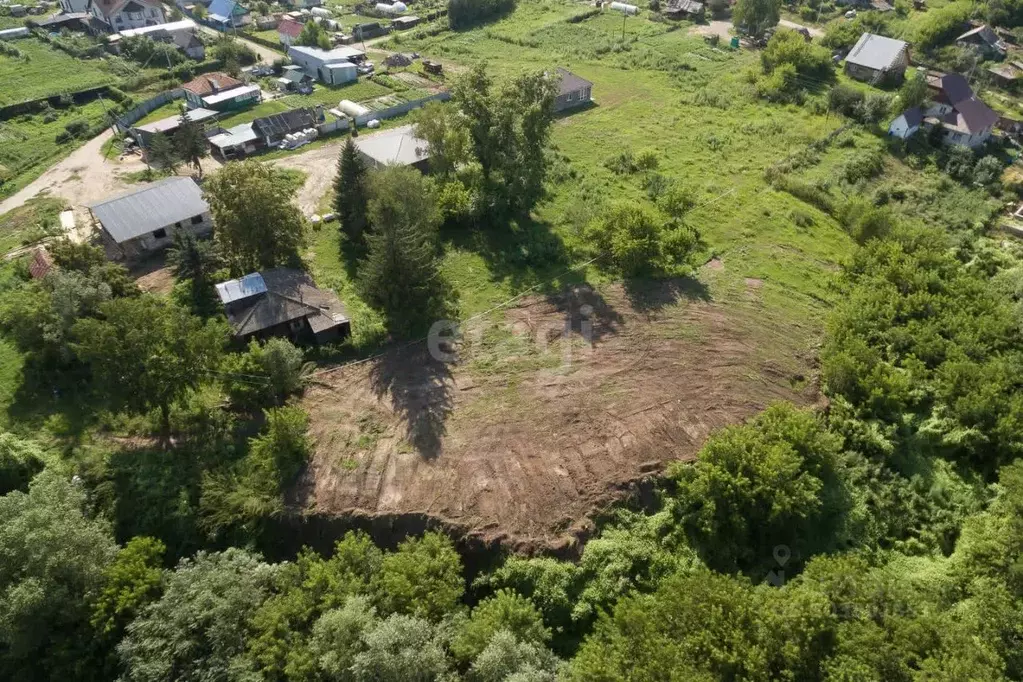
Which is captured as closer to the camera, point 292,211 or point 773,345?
point 773,345

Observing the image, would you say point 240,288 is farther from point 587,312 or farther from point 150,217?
point 587,312

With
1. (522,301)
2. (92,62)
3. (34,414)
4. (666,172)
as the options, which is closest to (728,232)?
(666,172)

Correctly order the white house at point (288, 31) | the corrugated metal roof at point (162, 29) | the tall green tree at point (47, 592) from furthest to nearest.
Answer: the white house at point (288, 31) < the corrugated metal roof at point (162, 29) < the tall green tree at point (47, 592)

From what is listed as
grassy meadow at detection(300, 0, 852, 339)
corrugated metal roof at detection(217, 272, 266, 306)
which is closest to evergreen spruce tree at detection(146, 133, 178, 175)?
grassy meadow at detection(300, 0, 852, 339)

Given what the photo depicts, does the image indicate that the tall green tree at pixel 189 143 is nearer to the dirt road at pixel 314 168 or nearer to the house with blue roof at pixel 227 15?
the dirt road at pixel 314 168

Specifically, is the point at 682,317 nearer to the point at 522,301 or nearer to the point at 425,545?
the point at 522,301

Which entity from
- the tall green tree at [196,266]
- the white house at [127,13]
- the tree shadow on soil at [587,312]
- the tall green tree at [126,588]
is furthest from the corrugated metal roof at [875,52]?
the white house at [127,13]
